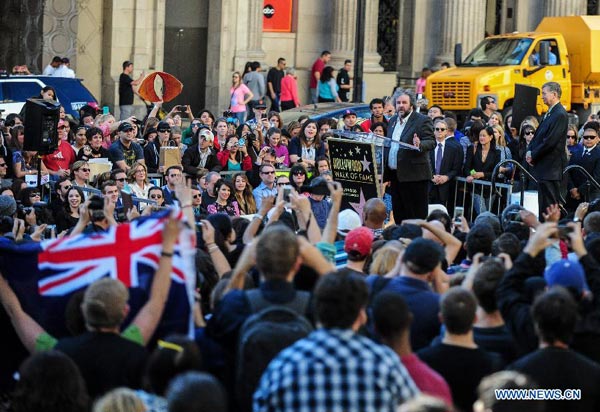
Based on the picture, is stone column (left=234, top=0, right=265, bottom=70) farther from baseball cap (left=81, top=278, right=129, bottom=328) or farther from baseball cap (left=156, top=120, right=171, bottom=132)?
baseball cap (left=81, top=278, right=129, bottom=328)

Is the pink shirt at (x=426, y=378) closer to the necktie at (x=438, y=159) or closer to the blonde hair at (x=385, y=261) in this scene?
the blonde hair at (x=385, y=261)

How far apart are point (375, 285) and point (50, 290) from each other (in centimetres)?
181

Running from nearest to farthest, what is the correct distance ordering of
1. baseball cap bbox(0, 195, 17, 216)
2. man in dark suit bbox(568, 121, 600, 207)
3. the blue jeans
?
baseball cap bbox(0, 195, 17, 216), man in dark suit bbox(568, 121, 600, 207), the blue jeans

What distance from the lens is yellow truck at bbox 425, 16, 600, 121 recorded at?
30656mm

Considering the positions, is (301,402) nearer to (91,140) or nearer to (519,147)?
(91,140)

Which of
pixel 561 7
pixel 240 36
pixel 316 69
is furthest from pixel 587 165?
pixel 561 7

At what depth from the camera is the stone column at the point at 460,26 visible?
125 ft

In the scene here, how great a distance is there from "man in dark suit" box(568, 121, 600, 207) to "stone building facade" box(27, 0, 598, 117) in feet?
47.0

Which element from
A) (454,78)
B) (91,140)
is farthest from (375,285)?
(454,78)

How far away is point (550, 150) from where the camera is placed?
17.2m

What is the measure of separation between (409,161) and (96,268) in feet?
28.1

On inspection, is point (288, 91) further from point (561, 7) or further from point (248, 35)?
point (561, 7)

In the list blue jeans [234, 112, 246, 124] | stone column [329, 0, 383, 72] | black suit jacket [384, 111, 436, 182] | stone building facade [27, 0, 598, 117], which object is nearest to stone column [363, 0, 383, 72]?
stone building facade [27, 0, 598, 117]

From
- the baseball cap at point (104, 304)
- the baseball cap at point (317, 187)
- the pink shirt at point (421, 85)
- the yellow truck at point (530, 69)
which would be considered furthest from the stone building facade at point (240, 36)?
the baseball cap at point (104, 304)
